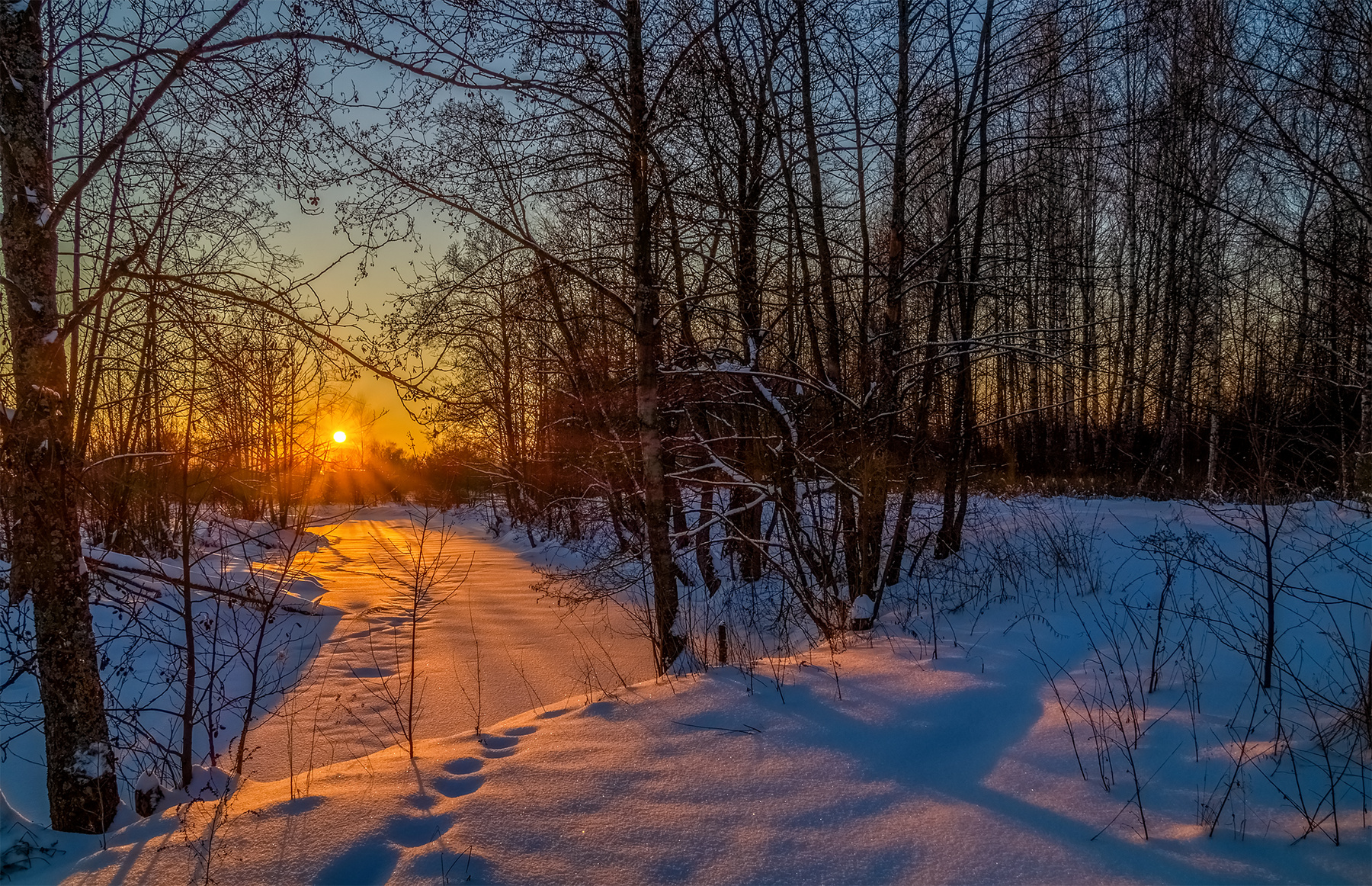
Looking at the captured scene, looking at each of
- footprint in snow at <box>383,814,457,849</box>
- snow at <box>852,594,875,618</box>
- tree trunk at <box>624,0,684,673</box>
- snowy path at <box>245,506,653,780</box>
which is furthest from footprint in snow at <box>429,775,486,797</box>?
snow at <box>852,594,875,618</box>

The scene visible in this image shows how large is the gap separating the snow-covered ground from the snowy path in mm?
1204

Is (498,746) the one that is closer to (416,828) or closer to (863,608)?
(416,828)

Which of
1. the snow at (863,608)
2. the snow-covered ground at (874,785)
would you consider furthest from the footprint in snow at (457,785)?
the snow at (863,608)

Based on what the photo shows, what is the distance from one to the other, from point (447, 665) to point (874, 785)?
6.06 metres

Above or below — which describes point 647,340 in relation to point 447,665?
above

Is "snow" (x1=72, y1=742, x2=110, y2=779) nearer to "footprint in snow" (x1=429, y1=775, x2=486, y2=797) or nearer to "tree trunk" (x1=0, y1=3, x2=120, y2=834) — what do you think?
"tree trunk" (x1=0, y1=3, x2=120, y2=834)

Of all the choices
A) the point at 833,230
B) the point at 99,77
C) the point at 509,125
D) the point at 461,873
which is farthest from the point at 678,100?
the point at 461,873

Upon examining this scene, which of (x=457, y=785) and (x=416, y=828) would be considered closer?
(x=416, y=828)

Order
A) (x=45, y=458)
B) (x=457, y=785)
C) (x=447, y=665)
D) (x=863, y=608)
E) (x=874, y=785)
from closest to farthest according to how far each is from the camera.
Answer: (x=874, y=785) → (x=457, y=785) → (x=45, y=458) → (x=863, y=608) → (x=447, y=665)

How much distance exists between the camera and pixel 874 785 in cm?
302

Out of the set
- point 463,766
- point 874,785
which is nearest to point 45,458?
point 463,766

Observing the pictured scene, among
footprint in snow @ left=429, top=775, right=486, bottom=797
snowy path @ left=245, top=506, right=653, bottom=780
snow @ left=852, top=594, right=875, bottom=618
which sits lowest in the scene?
snowy path @ left=245, top=506, right=653, bottom=780

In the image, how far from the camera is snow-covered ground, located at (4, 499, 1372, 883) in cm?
252

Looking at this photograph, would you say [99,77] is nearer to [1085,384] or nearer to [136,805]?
[136,805]
